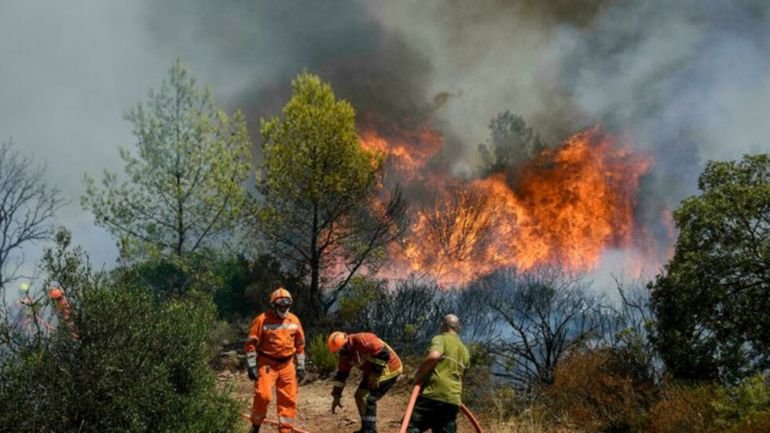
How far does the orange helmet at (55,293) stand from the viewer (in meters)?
6.61

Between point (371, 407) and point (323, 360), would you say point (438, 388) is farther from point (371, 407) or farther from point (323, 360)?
point (323, 360)

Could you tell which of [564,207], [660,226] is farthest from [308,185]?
[660,226]

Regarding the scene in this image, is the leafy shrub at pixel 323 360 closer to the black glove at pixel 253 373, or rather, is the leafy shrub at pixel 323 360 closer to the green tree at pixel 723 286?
the black glove at pixel 253 373

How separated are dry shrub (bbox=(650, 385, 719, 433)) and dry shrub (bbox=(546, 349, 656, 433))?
1.47 feet

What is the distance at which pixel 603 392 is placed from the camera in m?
11.0

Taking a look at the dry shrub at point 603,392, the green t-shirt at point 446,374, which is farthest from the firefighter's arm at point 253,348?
the dry shrub at point 603,392

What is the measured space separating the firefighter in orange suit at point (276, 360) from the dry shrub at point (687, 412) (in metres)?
5.73

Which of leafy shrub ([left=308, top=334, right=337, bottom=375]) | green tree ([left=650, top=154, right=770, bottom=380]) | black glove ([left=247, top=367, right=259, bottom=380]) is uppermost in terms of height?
green tree ([left=650, top=154, right=770, bottom=380])

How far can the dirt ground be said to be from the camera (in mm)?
10914


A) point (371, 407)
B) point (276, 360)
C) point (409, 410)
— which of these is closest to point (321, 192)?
point (276, 360)

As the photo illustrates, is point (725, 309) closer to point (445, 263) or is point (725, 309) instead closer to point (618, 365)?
point (618, 365)

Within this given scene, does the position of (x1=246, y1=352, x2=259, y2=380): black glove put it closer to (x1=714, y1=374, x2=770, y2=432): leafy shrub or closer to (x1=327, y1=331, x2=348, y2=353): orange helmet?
(x1=327, y1=331, x2=348, y2=353): orange helmet

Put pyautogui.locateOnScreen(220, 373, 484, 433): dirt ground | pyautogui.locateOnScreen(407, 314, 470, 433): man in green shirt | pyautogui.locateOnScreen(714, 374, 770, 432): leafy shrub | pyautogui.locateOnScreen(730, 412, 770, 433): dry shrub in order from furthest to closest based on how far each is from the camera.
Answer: pyautogui.locateOnScreen(220, 373, 484, 433): dirt ground < pyautogui.locateOnScreen(714, 374, 770, 432): leafy shrub < pyautogui.locateOnScreen(730, 412, 770, 433): dry shrub < pyautogui.locateOnScreen(407, 314, 470, 433): man in green shirt

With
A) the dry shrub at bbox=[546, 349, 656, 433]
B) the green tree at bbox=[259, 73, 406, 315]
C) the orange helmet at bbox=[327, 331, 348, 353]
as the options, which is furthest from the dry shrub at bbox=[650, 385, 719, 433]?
the green tree at bbox=[259, 73, 406, 315]
